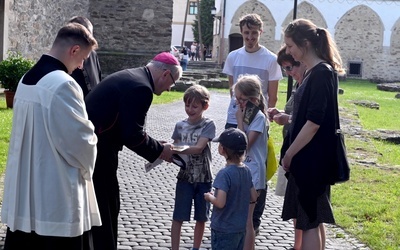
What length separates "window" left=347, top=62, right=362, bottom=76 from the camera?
1812 inches

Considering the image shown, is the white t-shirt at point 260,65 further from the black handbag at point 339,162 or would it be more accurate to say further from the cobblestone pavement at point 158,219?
the black handbag at point 339,162

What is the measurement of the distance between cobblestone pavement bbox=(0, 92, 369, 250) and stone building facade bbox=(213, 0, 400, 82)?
113 ft

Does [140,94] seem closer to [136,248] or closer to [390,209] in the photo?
[136,248]

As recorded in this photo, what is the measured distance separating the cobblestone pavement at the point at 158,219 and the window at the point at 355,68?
121ft

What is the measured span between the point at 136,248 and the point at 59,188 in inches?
80.7

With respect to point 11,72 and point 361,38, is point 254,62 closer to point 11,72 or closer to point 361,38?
point 11,72

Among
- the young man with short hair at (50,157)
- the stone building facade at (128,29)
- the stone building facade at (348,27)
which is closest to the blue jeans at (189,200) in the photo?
the young man with short hair at (50,157)

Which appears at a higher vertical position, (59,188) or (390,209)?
(59,188)

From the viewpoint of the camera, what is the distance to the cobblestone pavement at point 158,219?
6117mm

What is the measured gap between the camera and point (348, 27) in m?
45.4

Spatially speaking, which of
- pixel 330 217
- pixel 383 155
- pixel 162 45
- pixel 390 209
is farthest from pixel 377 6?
pixel 330 217

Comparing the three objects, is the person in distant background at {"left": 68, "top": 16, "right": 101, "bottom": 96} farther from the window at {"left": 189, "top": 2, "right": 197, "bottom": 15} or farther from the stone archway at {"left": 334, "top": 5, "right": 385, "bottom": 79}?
the window at {"left": 189, "top": 2, "right": 197, "bottom": 15}

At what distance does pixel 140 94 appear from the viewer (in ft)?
15.2

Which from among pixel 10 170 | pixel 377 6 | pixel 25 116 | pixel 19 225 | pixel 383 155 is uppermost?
pixel 377 6
